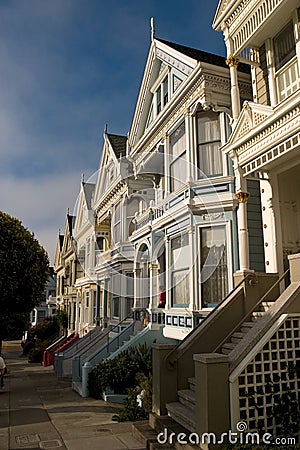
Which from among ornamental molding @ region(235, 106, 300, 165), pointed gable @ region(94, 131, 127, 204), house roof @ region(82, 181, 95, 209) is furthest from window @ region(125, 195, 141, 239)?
house roof @ region(82, 181, 95, 209)

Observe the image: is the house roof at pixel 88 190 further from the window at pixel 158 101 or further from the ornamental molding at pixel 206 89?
the ornamental molding at pixel 206 89

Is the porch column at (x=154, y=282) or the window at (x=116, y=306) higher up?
the porch column at (x=154, y=282)

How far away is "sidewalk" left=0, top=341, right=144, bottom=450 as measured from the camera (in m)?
8.05

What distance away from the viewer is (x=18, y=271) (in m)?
15.6

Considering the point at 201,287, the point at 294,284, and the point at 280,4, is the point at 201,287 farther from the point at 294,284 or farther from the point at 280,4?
the point at 280,4

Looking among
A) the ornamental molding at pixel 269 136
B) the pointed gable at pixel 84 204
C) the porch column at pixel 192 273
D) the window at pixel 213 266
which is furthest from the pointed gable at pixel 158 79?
the pointed gable at pixel 84 204

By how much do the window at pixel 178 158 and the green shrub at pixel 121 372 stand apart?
231 inches

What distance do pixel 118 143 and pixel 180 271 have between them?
1421 centimetres

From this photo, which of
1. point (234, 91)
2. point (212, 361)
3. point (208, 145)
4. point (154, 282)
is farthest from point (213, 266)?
point (212, 361)

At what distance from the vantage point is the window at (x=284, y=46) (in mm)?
9367

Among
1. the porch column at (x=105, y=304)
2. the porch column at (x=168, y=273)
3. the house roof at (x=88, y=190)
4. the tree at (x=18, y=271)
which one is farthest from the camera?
the house roof at (x=88, y=190)

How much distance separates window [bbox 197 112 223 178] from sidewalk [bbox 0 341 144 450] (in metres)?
7.61

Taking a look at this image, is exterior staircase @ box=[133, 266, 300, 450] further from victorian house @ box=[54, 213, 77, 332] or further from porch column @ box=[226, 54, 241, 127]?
victorian house @ box=[54, 213, 77, 332]

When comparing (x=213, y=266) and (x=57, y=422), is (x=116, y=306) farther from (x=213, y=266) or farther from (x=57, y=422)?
(x=57, y=422)
